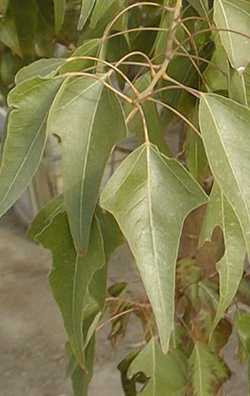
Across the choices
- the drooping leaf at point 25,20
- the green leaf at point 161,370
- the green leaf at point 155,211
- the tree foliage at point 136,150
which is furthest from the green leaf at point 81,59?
the green leaf at point 161,370

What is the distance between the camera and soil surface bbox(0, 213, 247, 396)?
239 cm

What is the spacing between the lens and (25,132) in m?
0.72

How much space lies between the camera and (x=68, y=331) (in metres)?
0.83

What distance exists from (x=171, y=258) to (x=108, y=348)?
1880mm

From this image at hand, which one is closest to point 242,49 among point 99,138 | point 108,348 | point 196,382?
point 99,138

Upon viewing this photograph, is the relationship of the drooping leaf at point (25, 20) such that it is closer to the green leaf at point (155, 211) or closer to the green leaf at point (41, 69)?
the green leaf at point (41, 69)

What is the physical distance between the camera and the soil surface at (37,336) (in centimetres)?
239

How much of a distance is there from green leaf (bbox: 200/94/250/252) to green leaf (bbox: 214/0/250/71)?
46mm

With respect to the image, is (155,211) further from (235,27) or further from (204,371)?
(204,371)

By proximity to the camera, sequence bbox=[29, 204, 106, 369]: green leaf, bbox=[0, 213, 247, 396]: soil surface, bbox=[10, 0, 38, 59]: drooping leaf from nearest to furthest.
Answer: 1. bbox=[29, 204, 106, 369]: green leaf
2. bbox=[10, 0, 38, 59]: drooping leaf
3. bbox=[0, 213, 247, 396]: soil surface

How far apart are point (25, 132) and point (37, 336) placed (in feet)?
6.46

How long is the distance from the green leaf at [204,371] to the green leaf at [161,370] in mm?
18

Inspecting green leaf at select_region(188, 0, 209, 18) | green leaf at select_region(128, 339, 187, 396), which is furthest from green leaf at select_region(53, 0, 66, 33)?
green leaf at select_region(128, 339, 187, 396)

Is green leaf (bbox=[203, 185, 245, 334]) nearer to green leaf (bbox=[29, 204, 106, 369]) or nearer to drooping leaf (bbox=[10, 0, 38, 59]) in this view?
green leaf (bbox=[29, 204, 106, 369])
